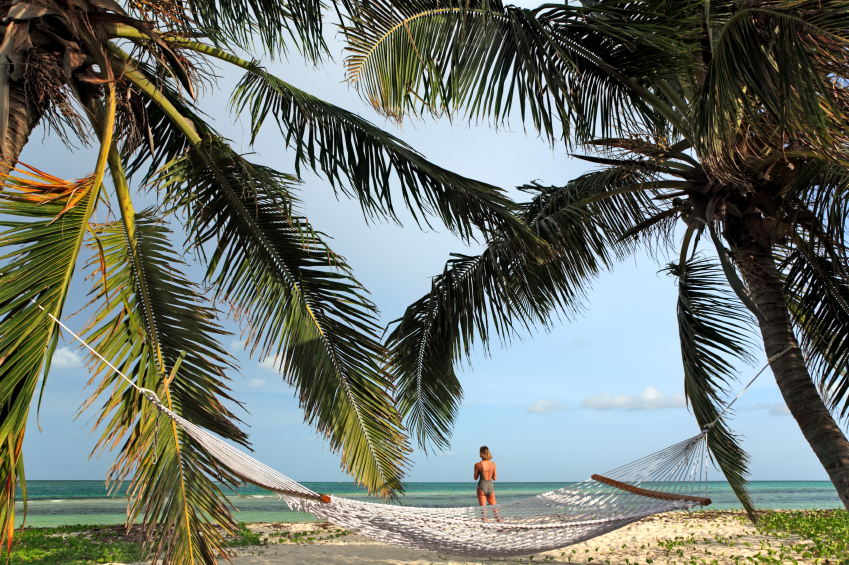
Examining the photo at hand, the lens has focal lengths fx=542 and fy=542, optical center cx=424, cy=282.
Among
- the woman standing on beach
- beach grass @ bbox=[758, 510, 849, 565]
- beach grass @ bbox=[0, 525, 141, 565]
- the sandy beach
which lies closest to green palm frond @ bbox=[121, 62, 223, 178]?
beach grass @ bbox=[0, 525, 141, 565]

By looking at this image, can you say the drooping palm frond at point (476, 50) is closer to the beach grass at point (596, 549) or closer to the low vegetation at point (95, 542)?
the beach grass at point (596, 549)

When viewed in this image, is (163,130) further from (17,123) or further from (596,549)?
(596,549)

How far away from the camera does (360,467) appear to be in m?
2.82

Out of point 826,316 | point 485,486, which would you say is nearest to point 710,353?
point 826,316

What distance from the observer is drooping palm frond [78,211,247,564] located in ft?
7.49

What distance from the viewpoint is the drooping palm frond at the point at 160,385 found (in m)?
2.28

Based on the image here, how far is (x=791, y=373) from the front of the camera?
305 centimetres

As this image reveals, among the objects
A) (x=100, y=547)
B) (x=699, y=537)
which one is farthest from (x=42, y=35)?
(x=699, y=537)

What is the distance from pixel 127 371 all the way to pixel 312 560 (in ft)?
10.5

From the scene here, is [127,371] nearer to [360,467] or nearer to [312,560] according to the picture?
[360,467]

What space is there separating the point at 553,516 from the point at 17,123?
3.27 meters

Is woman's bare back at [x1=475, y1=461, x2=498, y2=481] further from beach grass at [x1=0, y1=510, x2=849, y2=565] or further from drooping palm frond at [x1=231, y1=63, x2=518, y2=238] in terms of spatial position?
→ drooping palm frond at [x1=231, y1=63, x2=518, y2=238]

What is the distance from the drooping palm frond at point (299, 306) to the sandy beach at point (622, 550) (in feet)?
7.68

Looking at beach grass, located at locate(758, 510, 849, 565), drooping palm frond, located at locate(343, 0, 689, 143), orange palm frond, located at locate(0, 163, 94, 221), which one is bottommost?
beach grass, located at locate(758, 510, 849, 565)
